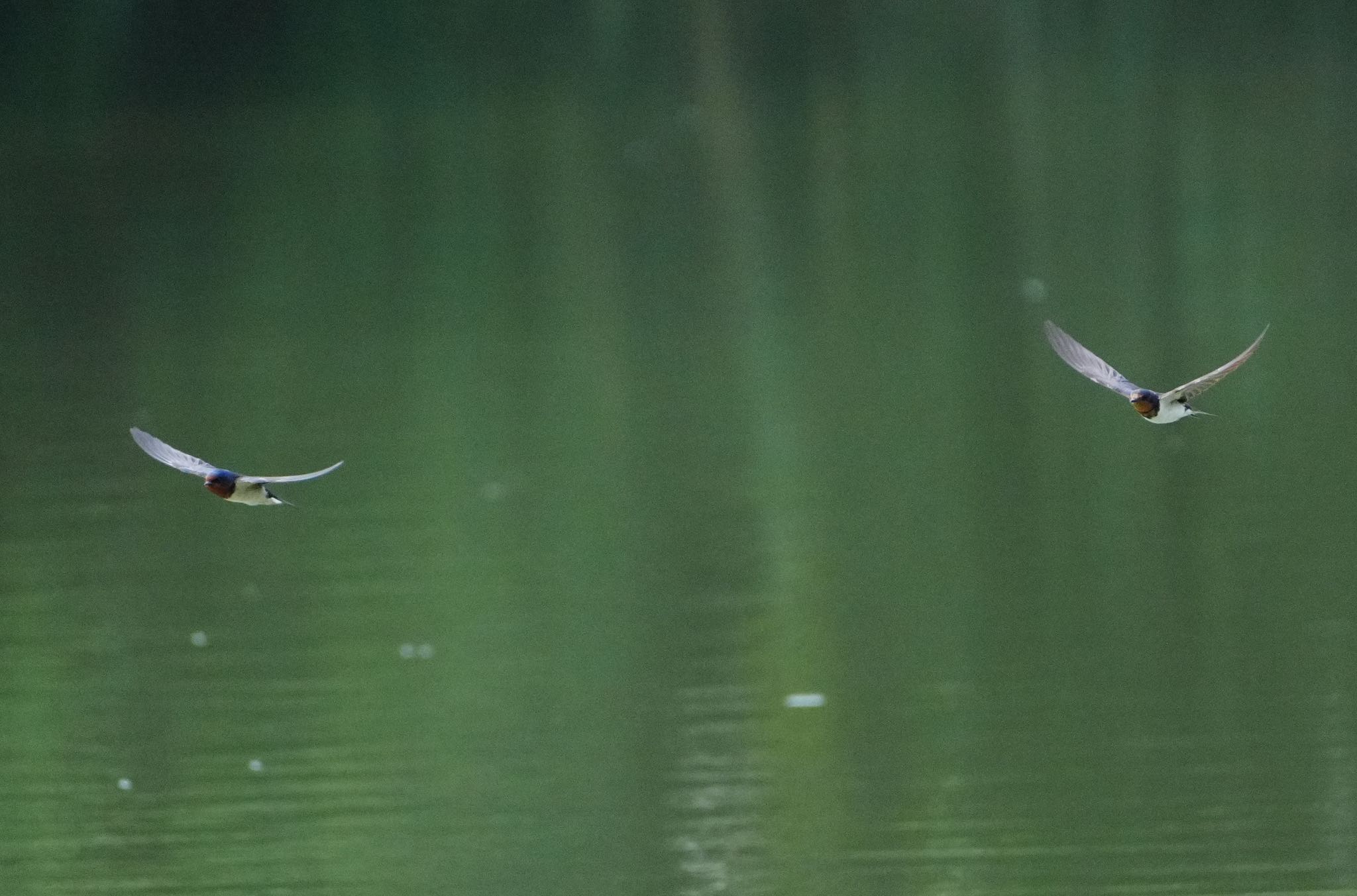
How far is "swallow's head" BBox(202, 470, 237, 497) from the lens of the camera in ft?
8.86

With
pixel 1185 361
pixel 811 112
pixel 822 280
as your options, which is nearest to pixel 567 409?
pixel 822 280

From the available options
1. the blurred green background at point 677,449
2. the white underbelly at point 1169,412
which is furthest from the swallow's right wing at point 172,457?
the white underbelly at point 1169,412

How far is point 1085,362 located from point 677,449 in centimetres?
255

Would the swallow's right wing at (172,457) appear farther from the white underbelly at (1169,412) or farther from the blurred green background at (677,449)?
the white underbelly at (1169,412)

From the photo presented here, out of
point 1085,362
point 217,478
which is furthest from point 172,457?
point 1085,362

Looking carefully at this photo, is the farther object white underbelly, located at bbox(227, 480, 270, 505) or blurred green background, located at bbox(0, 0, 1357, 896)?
blurred green background, located at bbox(0, 0, 1357, 896)

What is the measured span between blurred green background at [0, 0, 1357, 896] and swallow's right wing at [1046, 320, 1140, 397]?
37.1 inches

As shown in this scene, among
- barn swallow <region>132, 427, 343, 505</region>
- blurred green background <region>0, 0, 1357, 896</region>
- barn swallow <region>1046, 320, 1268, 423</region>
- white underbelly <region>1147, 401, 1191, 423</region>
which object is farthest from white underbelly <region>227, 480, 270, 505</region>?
white underbelly <region>1147, 401, 1191, 423</region>

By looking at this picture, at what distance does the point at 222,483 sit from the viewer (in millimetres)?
2713

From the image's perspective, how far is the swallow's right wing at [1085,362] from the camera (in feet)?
8.82

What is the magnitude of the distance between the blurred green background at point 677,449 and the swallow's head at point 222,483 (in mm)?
1002

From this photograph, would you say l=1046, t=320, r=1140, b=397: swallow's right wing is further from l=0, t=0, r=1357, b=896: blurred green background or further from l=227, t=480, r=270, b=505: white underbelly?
l=227, t=480, r=270, b=505: white underbelly

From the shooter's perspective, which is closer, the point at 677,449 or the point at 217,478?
the point at 217,478

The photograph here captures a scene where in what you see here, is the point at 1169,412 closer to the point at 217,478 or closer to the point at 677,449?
the point at 217,478
